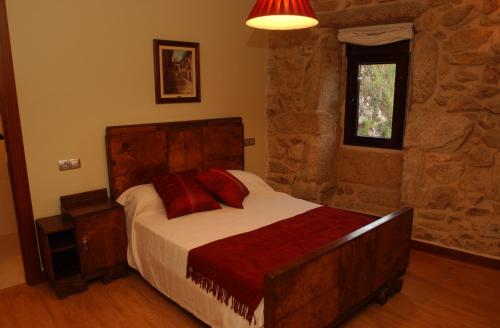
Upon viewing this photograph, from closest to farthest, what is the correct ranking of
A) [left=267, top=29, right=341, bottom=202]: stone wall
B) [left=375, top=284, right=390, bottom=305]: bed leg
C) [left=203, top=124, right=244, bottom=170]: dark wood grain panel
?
[left=375, top=284, right=390, bottom=305]: bed leg
[left=203, top=124, right=244, bottom=170]: dark wood grain panel
[left=267, top=29, right=341, bottom=202]: stone wall

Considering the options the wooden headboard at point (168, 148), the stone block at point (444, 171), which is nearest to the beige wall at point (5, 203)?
the wooden headboard at point (168, 148)

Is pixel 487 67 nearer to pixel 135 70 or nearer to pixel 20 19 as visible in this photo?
pixel 135 70

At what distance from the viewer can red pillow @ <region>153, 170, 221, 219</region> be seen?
295 cm

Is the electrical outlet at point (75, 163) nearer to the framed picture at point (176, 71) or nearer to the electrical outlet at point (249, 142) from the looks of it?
the framed picture at point (176, 71)

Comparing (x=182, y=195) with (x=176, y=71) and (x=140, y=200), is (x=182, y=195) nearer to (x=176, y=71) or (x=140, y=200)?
(x=140, y=200)

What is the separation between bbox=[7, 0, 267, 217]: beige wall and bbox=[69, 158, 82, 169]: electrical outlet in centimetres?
3

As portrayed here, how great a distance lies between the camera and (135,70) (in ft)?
10.7

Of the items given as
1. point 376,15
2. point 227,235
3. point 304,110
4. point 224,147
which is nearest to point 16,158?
point 227,235

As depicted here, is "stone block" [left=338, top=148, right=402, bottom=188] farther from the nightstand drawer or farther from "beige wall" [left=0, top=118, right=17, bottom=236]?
"beige wall" [left=0, top=118, right=17, bottom=236]

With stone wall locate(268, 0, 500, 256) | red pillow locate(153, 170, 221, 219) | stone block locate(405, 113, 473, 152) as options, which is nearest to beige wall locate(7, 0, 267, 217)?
red pillow locate(153, 170, 221, 219)

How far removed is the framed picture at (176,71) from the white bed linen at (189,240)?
1129 millimetres

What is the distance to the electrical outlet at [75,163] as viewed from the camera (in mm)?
3009

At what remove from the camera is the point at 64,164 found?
2.98 meters

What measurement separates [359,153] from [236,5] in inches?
79.6
